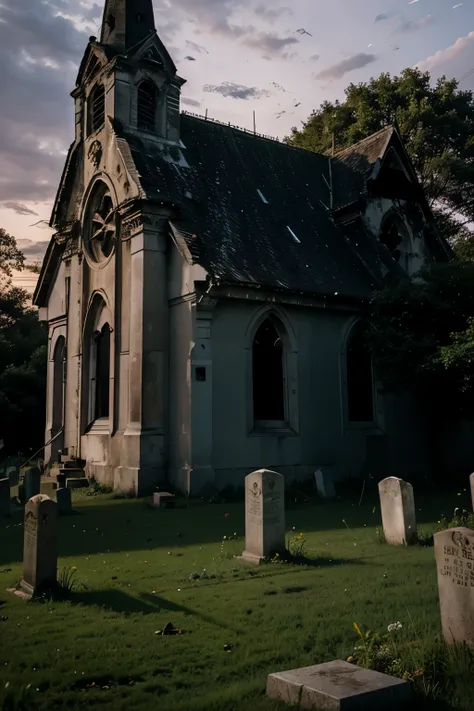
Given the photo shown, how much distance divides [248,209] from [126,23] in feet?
25.9

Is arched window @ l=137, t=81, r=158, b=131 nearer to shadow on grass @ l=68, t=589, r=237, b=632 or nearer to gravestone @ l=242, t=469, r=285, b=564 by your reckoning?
gravestone @ l=242, t=469, r=285, b=564

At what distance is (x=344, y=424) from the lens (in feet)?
67.4

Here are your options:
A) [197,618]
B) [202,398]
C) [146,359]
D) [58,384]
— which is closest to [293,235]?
[146,359]

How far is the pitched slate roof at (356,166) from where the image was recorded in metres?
25.2

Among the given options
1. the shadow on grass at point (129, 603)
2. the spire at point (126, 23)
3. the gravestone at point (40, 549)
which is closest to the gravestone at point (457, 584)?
the shadow on grass at point (129, 603)

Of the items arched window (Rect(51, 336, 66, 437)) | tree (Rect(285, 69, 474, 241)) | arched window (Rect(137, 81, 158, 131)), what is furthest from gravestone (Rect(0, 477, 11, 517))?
tree (Rect(285, 69, 474, 241))

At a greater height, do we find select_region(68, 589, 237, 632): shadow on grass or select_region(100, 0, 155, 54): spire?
select_region(100, 0, 155, 54): spire

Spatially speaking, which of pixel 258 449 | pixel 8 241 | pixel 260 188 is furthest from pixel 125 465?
pixel 8 241

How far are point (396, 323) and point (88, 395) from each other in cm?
1017

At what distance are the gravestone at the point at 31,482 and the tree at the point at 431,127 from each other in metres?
23.0

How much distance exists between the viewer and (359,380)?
854 inches

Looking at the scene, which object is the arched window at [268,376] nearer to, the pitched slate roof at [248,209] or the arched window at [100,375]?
the pitched slate roof at [248,209]

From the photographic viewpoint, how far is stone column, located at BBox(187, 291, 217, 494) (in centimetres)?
1730

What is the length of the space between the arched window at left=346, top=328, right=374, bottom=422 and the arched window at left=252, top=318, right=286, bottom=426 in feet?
8.85
